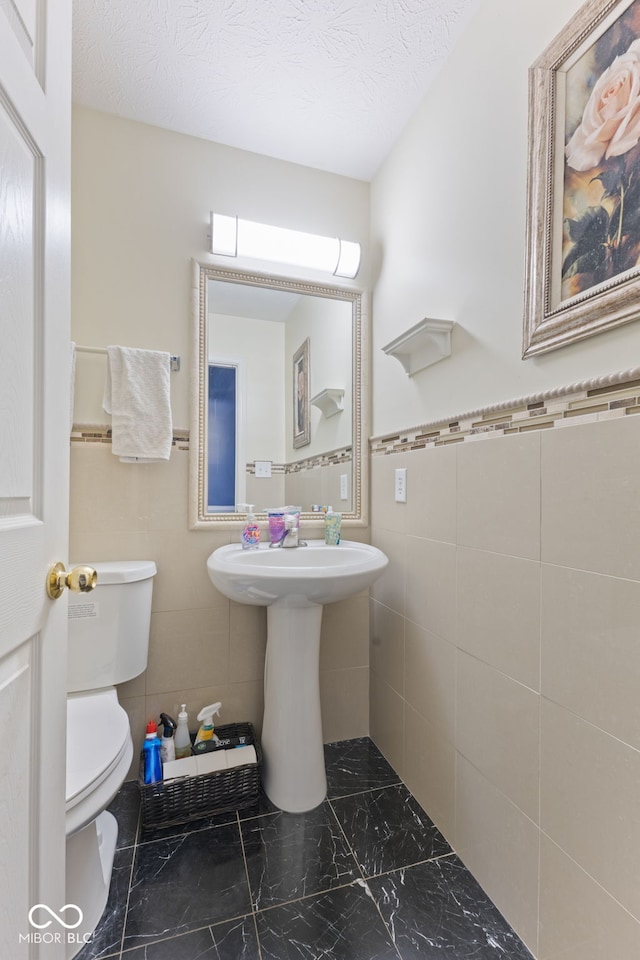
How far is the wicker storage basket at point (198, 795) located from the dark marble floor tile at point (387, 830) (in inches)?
11.8

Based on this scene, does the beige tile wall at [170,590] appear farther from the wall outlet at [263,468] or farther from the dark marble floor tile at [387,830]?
the dark marble floor tile at [387,830]

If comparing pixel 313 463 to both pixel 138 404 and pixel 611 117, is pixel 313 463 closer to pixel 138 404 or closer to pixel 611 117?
pixel 138 404

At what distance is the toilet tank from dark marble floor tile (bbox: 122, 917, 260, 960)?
635 millimetres

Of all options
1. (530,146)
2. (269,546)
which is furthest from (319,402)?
(530,146)

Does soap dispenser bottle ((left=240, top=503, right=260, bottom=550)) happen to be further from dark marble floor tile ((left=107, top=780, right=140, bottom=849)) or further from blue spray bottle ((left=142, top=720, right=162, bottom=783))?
dark marble floor tile ((left=107, top=780, right=140, bottom=849))

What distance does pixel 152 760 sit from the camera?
4.47ft

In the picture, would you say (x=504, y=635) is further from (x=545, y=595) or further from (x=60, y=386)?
(x=60, y=386)

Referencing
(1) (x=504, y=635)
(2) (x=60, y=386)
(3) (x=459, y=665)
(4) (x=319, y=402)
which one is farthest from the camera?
(4) (x=319, y=402)

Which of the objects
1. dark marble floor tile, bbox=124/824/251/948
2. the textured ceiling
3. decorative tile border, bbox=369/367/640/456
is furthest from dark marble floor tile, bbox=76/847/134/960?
the textured ceiling

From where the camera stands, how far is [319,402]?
1.81 meters

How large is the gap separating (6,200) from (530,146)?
3.64 feet

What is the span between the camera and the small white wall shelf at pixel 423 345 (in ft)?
4.25

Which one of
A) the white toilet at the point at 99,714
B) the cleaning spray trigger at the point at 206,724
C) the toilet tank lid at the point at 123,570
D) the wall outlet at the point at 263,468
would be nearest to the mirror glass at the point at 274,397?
the wall outlet at the point at 263,468

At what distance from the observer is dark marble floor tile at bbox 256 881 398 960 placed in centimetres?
98
